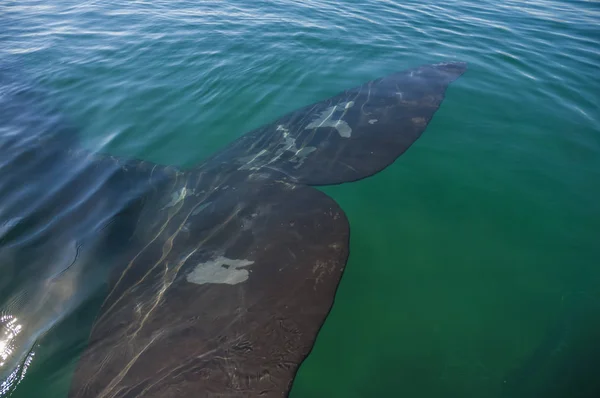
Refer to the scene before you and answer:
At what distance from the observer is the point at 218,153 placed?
7332mm

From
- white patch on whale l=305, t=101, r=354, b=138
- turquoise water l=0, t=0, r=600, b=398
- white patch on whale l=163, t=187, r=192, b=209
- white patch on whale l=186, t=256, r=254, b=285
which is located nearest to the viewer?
turquoise water l=0, t=0, r=600, b=398

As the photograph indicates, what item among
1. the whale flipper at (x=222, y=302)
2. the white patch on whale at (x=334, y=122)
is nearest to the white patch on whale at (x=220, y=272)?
the whale flipper at (x=222, y=302)

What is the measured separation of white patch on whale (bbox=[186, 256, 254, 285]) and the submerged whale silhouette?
0.02 m

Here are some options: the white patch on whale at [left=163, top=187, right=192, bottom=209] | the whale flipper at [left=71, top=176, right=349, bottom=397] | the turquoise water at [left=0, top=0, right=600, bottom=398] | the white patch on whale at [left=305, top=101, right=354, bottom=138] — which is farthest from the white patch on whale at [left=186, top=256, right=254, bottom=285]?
the white patch on whale at [left=305, top=101, right=354, bottom=138]

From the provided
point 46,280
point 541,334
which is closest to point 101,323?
point 46,280

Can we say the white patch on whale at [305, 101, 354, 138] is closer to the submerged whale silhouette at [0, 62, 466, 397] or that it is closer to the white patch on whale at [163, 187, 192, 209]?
the submerged whale silhouette at [0, 62, 466, 397]

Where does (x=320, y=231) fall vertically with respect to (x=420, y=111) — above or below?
below

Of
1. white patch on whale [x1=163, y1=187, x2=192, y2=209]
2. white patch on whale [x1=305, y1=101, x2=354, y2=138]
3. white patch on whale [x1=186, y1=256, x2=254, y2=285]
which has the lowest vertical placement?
white patch on whale [x1=163, y1=187, x2=192, y2=209]

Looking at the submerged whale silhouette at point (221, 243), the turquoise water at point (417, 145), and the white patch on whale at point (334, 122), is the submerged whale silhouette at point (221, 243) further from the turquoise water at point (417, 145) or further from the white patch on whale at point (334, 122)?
the turquoise water at point (417, 145)

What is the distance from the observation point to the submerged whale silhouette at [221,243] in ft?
12.3

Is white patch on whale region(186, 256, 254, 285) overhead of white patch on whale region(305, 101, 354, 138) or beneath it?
beneath

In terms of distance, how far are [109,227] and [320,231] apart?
137 inches

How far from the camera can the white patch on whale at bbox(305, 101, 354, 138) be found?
24.5 ft

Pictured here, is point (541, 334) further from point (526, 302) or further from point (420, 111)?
point (420, 111)
